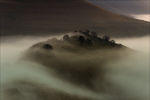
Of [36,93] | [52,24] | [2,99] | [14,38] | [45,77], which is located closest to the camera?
[2,99]

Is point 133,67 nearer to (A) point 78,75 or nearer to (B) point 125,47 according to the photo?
(B) point 125,47

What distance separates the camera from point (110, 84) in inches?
482

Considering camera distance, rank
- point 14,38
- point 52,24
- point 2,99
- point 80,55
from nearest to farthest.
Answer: point 2,99
point 80,55
point 14,38
point 52,24

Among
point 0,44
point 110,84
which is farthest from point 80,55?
point 0,44

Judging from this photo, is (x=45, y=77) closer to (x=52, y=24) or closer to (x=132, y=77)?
(x=132, y=77)

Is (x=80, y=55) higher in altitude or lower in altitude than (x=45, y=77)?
higher

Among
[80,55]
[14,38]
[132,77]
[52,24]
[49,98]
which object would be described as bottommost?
[49,98]

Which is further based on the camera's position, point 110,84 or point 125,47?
point 125,47

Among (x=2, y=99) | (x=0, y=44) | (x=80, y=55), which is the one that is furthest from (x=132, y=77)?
(x=0, y=44)

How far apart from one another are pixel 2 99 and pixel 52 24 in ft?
34.8

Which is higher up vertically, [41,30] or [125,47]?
[41,30]

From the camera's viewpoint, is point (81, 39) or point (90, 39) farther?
point (90, 39)

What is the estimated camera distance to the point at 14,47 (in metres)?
14.3

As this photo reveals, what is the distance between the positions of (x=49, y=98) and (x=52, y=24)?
30.7ft
